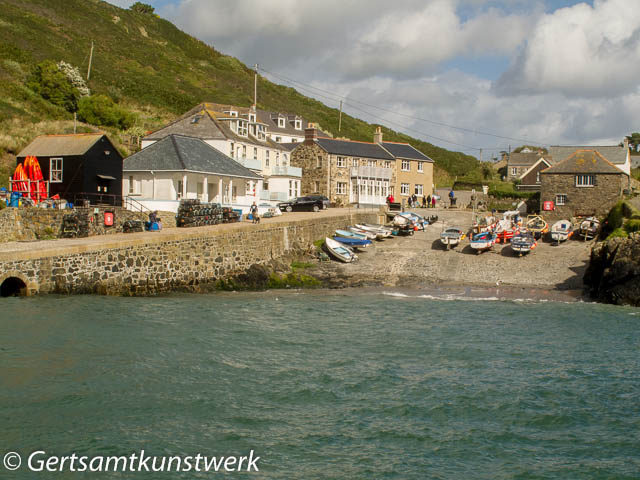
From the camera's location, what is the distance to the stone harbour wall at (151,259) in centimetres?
2283

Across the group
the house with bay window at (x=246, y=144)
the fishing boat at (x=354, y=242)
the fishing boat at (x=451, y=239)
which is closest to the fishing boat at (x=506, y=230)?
the fishing boat at (x=451, y=239)

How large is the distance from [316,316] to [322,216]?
1882cm

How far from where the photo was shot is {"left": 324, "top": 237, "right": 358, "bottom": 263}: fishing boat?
3556 centimetres

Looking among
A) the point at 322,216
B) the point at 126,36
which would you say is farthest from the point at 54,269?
the point at 126,36

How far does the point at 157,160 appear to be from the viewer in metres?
39.2

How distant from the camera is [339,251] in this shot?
3591 centimetres

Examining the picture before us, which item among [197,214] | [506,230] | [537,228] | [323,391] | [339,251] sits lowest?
[323,391]

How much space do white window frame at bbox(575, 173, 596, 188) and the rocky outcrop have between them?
18.4 metres

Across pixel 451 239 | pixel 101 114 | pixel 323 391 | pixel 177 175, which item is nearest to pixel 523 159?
pixel 451 239

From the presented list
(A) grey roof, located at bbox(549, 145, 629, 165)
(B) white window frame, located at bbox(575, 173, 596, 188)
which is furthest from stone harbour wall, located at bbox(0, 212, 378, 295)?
(A) grey roof, located at bbox(549, 145, 629, 165)

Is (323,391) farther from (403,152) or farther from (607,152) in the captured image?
(607,152)

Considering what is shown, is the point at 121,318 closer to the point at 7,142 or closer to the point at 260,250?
the point at 260,250

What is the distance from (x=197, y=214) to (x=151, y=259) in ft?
26.3

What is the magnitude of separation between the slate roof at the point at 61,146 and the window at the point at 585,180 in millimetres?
33845
